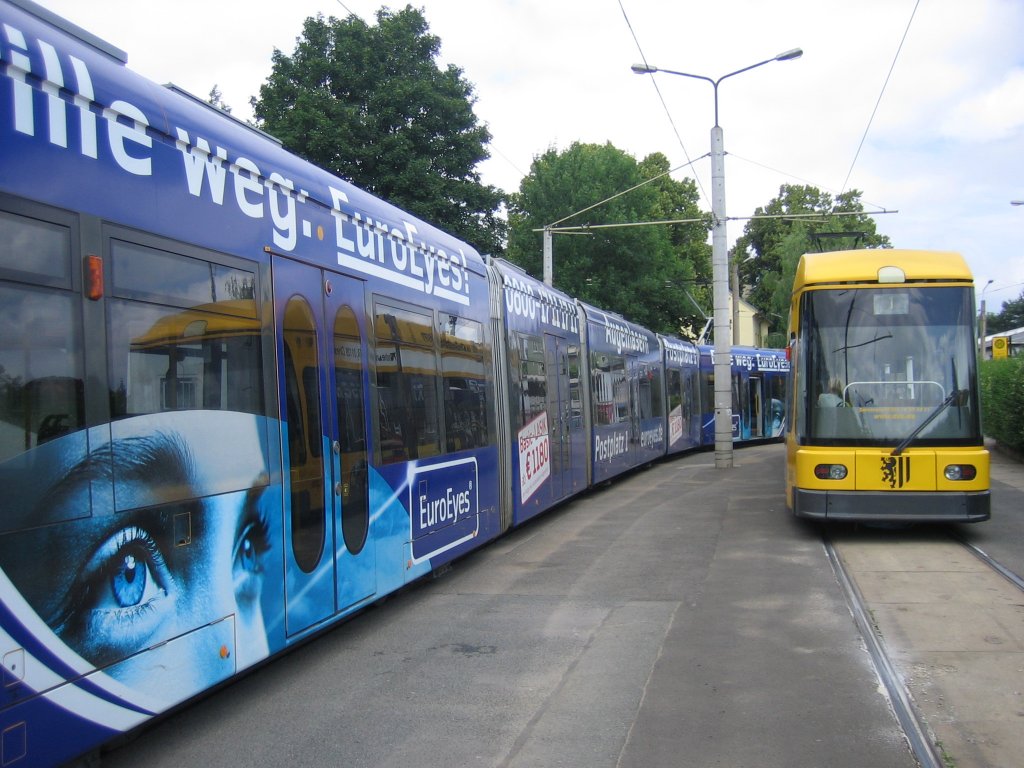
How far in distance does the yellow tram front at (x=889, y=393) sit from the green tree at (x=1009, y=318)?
76163mm

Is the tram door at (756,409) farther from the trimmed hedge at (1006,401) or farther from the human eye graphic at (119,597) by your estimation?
Result: the human eye graphic at (119,597)

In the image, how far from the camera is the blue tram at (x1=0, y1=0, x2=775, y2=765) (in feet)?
12.1

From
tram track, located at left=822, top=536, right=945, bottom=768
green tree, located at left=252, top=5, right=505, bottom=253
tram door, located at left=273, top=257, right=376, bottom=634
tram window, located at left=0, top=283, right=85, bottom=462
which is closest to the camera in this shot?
tram window, located at left=0, top=283, right=85, bottom=462

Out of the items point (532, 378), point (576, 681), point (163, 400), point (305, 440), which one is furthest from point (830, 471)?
point (163, 400)

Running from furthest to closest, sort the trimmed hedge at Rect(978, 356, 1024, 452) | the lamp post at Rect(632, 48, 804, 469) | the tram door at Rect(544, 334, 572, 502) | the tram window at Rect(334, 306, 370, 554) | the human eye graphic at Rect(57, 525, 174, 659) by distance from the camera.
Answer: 1. the lamp post at Rect(632, 48, 804, 469)
2. the trimmed hedge at Rect(978, 356, 1024, 452)
3. the tram door at Rect(544, 334, 572, 502)
4. the tram window at Rect(334, 306, 370, 554)
5. the human eye graphic at Rect(57, 525, 174, 659)

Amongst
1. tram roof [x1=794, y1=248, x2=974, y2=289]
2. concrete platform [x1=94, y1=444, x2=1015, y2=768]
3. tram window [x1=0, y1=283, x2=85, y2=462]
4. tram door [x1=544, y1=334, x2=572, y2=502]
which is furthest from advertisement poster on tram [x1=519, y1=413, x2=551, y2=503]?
tram window [x1=0, y1=283, x2=85, y2=462]

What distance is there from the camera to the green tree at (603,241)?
40.2m

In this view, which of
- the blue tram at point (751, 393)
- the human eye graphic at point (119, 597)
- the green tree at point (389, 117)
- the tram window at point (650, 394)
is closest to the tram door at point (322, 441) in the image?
the human eye graphic at point (119, 597)

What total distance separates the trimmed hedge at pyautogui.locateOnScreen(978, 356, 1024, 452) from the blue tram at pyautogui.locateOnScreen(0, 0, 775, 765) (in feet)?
45.3

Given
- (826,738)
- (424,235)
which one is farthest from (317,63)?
(826,738)

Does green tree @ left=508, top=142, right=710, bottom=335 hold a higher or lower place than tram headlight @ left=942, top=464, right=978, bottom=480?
higher

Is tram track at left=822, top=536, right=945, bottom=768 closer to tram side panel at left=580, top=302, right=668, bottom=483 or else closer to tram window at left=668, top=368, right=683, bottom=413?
tram side panel at left=580, top=302, right=668, bottom=483

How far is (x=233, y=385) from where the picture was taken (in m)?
5.10

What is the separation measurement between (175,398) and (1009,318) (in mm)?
92706
